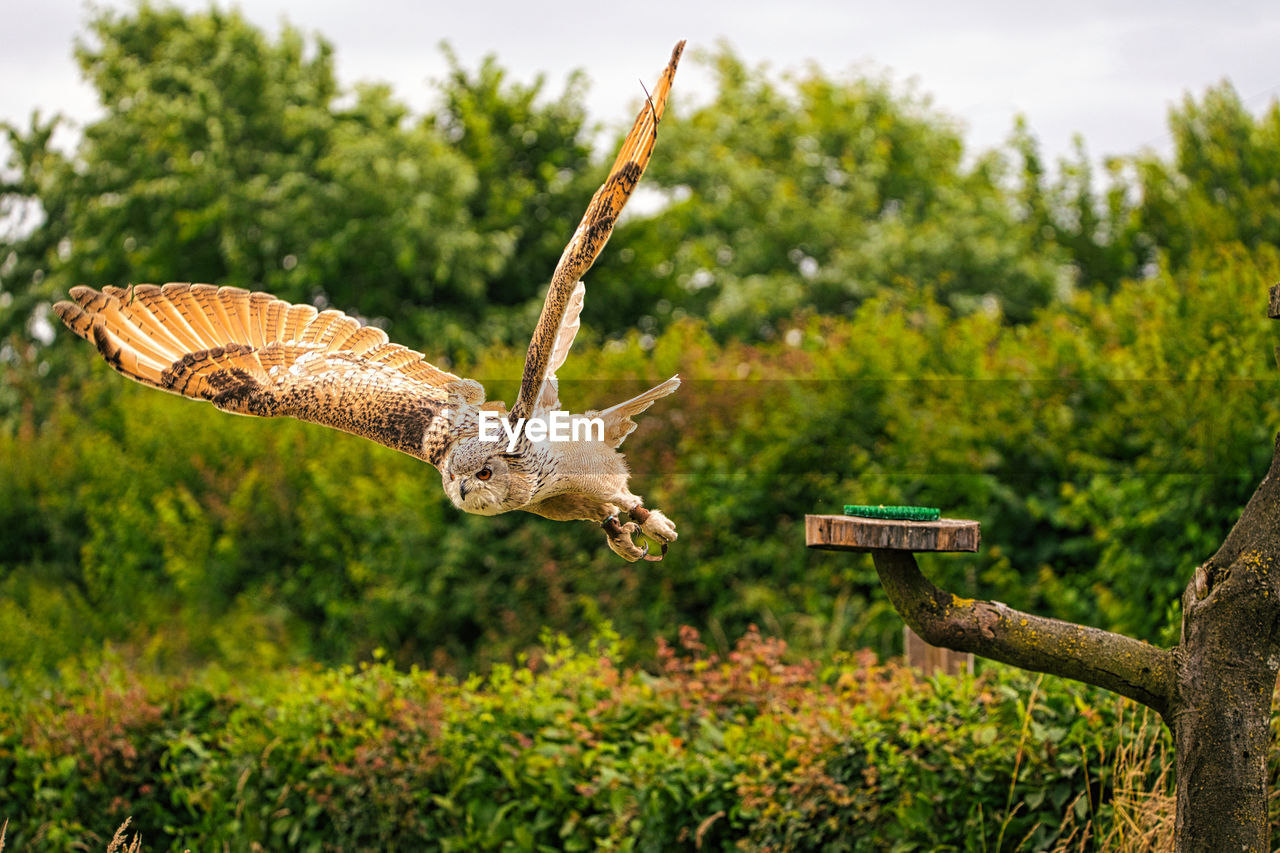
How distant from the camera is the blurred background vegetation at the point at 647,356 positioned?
637 centimetres

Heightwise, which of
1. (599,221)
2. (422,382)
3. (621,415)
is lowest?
(621,415)

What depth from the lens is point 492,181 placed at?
49.5ft

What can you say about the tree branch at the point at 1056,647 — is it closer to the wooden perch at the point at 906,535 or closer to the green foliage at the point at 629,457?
the wooden perch at the point at 906,535

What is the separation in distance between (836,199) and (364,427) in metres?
13.2

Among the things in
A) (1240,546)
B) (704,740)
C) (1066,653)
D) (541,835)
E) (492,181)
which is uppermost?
(492,181)

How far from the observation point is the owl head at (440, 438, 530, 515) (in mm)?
2795

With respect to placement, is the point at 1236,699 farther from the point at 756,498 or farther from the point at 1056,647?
the point at 756,498

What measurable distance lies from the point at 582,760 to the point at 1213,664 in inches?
97.1

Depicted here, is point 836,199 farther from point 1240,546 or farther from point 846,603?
point 1240,546

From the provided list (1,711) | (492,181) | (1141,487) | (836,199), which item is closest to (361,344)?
(1,711)

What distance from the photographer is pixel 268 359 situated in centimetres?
400

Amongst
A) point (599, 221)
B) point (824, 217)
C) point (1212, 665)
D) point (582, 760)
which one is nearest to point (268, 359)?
point (599, 221)

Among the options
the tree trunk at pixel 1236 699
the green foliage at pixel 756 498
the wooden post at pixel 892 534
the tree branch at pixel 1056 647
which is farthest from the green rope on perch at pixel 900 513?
the green foliage at pixel 756 498

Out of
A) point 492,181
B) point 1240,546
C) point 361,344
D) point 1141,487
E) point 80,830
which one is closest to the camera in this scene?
point 1240,546
